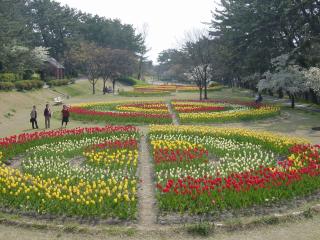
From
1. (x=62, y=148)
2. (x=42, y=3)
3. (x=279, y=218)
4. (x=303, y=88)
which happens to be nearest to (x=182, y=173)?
(x=279, y=218)

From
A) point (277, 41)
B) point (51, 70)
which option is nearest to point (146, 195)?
point (277, 41)

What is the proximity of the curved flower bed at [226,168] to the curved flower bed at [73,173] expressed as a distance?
3.63 feet

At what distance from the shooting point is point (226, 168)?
13.2 meters

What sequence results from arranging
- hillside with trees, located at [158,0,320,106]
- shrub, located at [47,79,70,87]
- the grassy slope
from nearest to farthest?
the grassy slope, hillside with trees, located at [158,0,320,106], shrub, located at [47,79,70,87]

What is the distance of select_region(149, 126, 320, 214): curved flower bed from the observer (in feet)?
32.4

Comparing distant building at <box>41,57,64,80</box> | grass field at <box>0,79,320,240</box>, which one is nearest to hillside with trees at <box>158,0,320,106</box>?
grass field at <box>0,79,320,240</box>

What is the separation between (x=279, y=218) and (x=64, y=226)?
5.09 metres

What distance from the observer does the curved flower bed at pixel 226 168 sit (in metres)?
9.89

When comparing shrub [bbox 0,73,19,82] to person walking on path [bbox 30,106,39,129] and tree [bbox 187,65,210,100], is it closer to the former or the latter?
person walking on path [bbox 30,106,39,129]

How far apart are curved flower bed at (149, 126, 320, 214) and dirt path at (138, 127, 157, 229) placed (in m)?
0.28

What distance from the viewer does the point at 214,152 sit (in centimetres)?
1586

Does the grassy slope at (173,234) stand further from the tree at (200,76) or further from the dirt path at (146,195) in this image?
the tree at (200,76)

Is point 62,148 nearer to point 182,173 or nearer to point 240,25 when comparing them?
point 182,173

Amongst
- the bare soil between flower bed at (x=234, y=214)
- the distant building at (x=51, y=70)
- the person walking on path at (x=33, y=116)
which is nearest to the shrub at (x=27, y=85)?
the distant building at (x=51, y=70)
